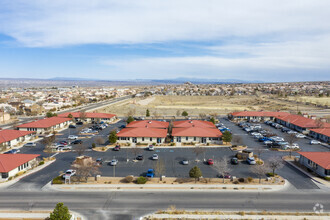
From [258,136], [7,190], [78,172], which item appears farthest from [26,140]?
[258,136]

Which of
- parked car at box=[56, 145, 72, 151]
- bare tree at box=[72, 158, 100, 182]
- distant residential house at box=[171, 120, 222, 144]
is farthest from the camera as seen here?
distant residential house at box=[171, 120, 222, 144]

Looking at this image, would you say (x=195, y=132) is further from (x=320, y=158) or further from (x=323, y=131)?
(x=323, y=131)

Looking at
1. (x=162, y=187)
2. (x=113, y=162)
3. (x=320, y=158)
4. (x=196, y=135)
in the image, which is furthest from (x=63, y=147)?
(x=320, y=158)

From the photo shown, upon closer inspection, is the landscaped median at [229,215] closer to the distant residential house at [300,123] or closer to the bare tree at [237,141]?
the bare tree at [237,141]

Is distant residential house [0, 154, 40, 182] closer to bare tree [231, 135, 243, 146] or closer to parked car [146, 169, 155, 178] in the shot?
parked car [146, 169, 155, 178]

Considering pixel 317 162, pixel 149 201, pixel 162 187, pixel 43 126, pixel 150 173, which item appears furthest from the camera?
pixel 43 126

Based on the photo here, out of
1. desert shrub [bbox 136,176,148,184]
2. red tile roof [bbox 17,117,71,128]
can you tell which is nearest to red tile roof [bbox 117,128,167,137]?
desert shrub [bbox 136,176,148,184]

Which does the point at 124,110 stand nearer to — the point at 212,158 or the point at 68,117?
the point at 68,117
